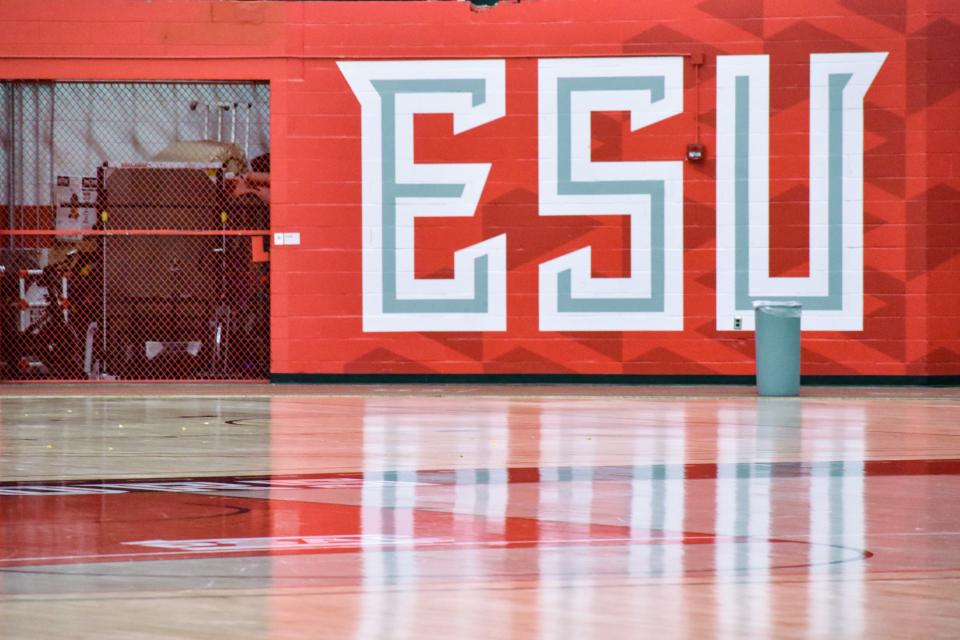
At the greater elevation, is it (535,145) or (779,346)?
(535,145)

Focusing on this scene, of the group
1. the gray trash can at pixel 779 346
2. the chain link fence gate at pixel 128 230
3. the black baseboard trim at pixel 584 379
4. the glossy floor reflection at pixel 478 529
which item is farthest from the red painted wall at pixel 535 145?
the glossy floor reflection at pixel 478 529

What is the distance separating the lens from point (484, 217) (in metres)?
23.4

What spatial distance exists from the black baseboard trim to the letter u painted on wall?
677 mm

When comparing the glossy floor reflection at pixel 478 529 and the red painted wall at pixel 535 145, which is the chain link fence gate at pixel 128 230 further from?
the glossy floor reflection at pixel 478 529

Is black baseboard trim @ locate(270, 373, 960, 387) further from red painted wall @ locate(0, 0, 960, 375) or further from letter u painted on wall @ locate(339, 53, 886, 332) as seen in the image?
letter u painted on wall @ locate(339, 53, 886, 332)

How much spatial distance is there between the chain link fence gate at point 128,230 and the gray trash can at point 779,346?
7.22 meters

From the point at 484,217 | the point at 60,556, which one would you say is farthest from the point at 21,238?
the point at 60,556

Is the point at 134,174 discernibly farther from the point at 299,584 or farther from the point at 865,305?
the point at 299,584

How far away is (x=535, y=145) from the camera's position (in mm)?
23359

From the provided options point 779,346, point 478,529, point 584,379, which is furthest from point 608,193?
point 478,529

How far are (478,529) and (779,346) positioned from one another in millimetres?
A: 13290

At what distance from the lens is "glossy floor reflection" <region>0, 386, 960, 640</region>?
5.80m

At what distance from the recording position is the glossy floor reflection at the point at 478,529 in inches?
228

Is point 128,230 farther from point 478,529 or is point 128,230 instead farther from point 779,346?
point 478,529
